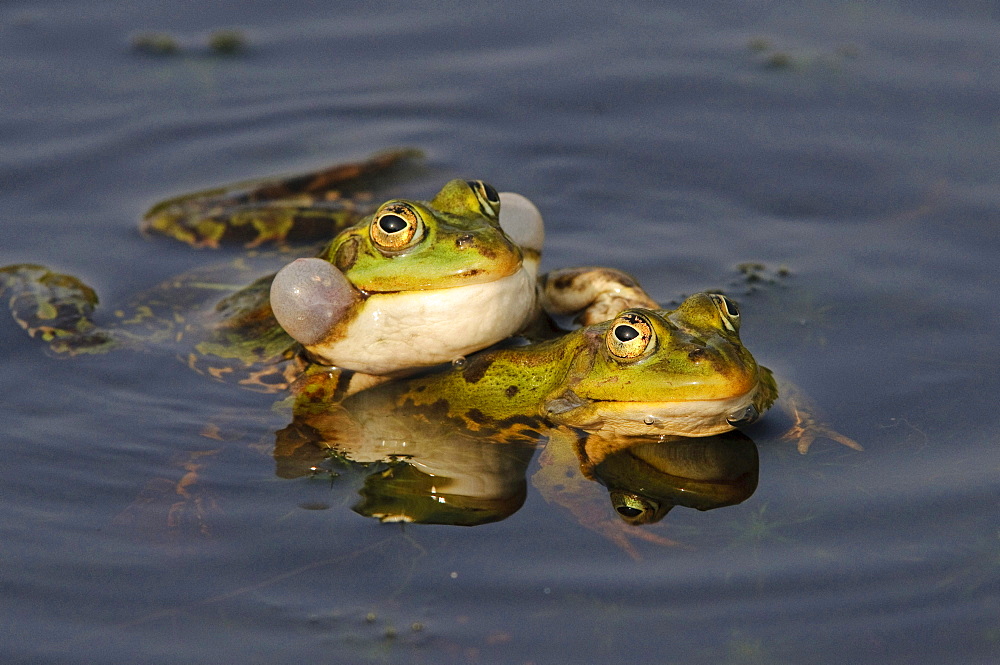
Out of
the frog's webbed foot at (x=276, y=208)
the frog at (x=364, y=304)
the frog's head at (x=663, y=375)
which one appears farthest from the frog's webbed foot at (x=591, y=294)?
the frog's webbed foot at (x=276, y=208)

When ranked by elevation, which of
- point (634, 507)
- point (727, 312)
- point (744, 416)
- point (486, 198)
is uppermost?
point (486, 198)

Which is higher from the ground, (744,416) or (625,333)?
(625,333)

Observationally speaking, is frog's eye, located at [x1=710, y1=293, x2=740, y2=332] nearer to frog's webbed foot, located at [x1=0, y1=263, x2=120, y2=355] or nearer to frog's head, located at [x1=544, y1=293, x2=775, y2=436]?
frog's head, located at [x1=544, y1=293, x2=775, y2=436]

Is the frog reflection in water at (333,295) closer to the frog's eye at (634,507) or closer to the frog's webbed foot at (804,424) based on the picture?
the frog's eye at (634,507)

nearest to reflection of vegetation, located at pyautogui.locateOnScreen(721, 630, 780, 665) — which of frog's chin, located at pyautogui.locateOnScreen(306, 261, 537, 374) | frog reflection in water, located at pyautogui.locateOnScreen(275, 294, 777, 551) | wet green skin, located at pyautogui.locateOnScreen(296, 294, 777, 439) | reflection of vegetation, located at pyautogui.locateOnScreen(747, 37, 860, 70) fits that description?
frog reflection in water, located at pyautogui.locateOnScreen(275, 294, 777, 551)

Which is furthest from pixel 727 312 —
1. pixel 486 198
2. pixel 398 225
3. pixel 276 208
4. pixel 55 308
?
pixel 55 308

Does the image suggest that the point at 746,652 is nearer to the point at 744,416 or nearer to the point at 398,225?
the point at 744,416
